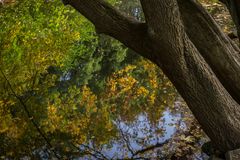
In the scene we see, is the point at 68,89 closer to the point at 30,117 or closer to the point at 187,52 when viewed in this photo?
the point at 30,117

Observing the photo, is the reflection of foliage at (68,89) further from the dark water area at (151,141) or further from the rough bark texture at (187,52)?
the rough bark texture at (187,52)

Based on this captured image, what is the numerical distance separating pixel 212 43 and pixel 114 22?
1.63 metres

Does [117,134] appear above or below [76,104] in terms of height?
below

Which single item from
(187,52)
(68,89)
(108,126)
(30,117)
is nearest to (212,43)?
(187,52)

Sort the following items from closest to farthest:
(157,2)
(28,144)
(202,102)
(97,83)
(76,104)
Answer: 1. (157,2)
2. (202,102)
3. (28,144)
4. (76,104)
5. (97,83)

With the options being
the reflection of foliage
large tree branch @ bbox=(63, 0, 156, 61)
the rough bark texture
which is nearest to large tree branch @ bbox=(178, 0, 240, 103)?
the rough bark texture

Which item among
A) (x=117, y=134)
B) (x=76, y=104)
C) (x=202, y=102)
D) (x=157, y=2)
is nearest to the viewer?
(x=157, y=2)

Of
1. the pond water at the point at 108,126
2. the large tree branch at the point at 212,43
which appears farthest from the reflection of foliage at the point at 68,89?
the large tree branch at the point at 212,43

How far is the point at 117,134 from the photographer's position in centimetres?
1129

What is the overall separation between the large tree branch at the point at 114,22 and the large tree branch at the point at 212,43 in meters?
0.96

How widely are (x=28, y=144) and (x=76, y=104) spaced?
3.40m

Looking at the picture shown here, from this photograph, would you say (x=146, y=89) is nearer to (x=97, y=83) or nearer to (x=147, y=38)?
(x=97, y=83)

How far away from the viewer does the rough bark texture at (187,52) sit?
489cm

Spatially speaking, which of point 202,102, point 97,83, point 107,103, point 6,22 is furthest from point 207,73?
point 6,22
